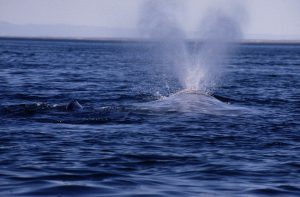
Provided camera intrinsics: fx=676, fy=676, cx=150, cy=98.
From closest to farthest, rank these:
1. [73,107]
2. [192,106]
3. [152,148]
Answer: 1. [152,148]
2. [73,107]
3. [192,106]

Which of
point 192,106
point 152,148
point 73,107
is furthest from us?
point 192,106

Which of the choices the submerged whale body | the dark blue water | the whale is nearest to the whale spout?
the dark blue water

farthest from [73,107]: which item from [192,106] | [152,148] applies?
[152,148]

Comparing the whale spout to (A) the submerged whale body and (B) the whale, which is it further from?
(A) the submerged whale body

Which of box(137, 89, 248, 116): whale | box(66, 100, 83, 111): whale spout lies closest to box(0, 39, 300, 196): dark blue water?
box(137, 89, 248, 116): whale

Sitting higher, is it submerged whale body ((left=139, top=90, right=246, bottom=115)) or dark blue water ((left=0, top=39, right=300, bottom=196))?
dark blue water ((left=0, top=39, right=300, bottom=196))

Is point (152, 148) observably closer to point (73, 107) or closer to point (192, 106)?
point (73, 107)

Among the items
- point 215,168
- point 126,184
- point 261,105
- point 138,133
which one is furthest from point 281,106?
point 126,184

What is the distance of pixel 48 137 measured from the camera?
1905 cm

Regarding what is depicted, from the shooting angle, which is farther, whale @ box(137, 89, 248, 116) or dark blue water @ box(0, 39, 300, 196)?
whale @ box(137, 89, 248, 116)

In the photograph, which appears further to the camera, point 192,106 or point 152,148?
point 192,106

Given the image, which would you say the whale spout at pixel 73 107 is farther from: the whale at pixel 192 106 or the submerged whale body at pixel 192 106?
the submerged whale body at pixel 192 106

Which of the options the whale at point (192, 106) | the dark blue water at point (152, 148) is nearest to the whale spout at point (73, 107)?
the dark blue water at point (152, 148)

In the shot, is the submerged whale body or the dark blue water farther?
the submerged whale body
